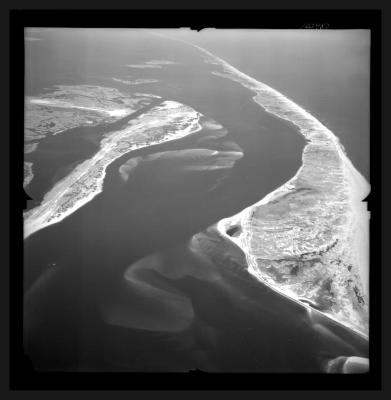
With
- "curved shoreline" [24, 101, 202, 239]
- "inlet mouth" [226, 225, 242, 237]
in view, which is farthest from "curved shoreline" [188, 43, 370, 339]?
"curved shoreline" [24, 101, 202, 239]

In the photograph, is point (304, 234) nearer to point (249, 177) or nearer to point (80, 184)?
point (249, 177)

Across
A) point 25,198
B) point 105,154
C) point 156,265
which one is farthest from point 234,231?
point 25,198

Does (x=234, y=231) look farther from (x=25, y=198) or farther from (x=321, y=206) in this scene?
(x=25, y=198)

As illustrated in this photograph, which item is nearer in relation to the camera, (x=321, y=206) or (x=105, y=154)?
(x=321, y=206)

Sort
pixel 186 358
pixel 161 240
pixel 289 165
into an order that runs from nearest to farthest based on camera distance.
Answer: pixel 186 358 < pixel 161 240 < pixel 289 165

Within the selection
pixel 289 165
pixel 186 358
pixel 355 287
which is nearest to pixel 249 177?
pixel 289 165
